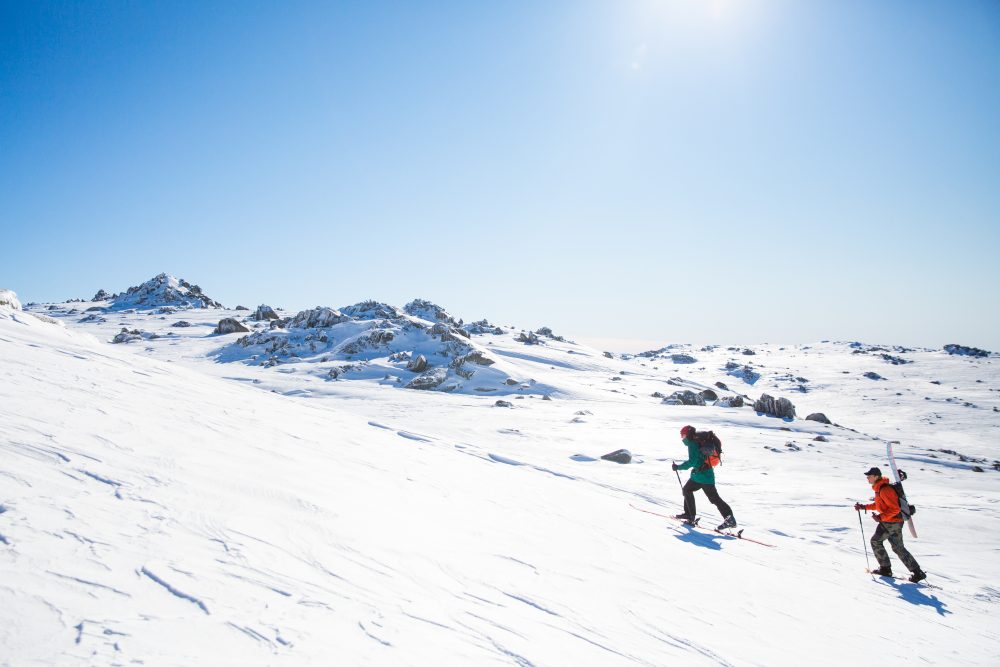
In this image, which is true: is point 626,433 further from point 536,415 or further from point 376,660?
point 376,660

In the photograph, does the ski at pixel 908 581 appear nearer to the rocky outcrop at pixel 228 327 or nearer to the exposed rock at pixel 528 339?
the exposed rock at pixel 528 339

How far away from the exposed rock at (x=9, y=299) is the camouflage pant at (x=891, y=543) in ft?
88.3

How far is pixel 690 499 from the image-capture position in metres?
9.84

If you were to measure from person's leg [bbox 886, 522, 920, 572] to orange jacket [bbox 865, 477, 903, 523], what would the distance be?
12 cm

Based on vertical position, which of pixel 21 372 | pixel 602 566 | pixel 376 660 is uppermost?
pixel 21 372

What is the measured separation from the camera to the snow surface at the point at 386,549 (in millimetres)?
2896

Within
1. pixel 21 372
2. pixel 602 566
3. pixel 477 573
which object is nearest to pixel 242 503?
pixel 477 573

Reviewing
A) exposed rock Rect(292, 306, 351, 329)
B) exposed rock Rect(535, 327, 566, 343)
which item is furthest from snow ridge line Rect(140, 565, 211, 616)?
exposed rock Rect(535, 327, 566, 343)

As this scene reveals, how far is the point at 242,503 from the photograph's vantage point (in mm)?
4723

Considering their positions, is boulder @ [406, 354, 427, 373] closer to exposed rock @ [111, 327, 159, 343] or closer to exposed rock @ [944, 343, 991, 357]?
exposed rock @ [111, 327, 159, 343]

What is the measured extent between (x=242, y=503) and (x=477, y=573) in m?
2.48

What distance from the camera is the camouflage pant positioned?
8.25m

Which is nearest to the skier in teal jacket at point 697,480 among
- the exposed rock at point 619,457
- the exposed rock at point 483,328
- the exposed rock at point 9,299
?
the exposed rock at point 619,457

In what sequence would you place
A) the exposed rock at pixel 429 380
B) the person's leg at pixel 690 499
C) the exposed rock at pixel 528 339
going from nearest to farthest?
1. the person's leg at pixel 690 499
2. the exposed rock at pixel 429 380
3. the exposed rock at pixel 528 339
